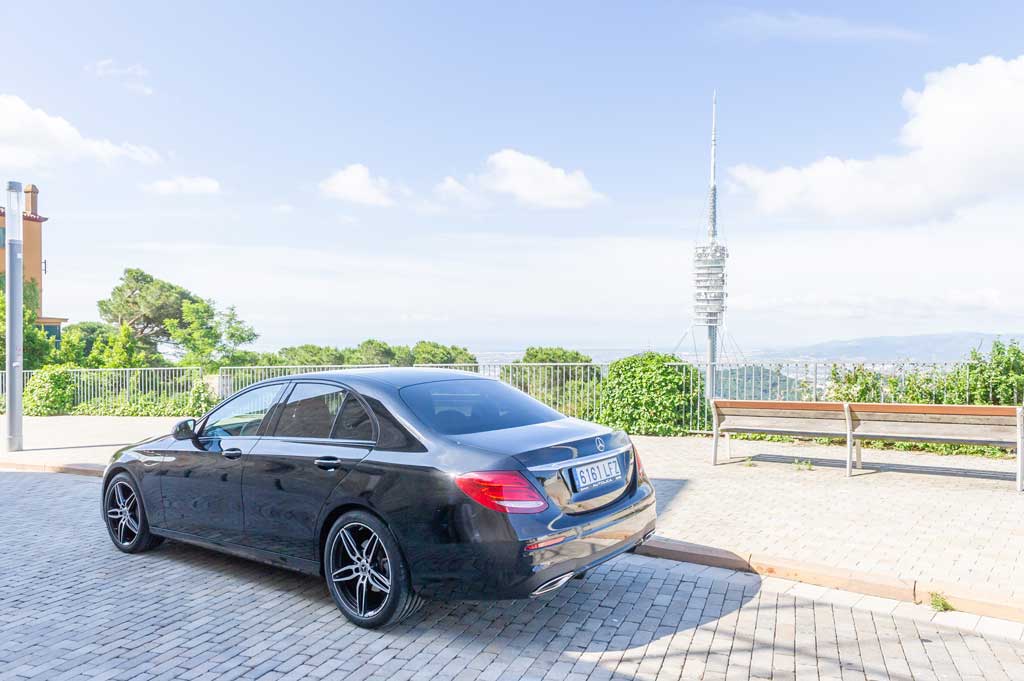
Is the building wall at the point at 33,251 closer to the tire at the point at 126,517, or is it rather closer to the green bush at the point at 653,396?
the green bush at the point at 653,396

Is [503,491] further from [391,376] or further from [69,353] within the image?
[69,353]

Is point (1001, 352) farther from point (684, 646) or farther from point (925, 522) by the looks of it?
point (684, 646)

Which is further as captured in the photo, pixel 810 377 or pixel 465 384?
pixel 810 377

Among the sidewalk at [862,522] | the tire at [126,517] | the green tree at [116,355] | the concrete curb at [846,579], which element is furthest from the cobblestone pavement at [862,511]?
the green tree at [116,355]

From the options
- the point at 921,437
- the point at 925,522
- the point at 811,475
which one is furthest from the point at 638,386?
A: the point at 925,522

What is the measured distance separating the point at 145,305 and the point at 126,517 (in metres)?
59.4

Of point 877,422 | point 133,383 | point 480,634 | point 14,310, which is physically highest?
point 14,310

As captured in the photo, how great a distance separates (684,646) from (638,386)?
9.60 metres

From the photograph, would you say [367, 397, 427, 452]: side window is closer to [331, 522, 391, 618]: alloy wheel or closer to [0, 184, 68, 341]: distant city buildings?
[331, 522, 391, 618]: alloy wheel

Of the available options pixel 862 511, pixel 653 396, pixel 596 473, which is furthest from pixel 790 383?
pixel 596 473

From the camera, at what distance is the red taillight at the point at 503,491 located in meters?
4.12

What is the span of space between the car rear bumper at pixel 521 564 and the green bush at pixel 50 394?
2248 centimetres

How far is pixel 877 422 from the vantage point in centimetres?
919

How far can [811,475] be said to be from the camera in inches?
372
